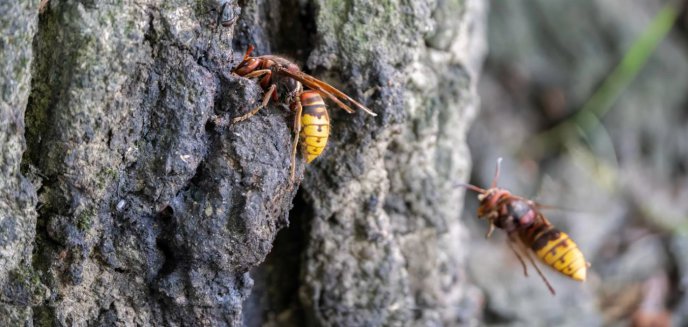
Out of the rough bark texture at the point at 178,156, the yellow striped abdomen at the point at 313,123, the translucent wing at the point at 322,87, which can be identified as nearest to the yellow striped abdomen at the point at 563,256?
the rough bark texture at the point at 178,156

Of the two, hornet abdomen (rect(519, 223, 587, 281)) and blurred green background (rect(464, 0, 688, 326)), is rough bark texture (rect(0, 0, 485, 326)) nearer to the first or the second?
hornet abdomen (rect(519, 223, 587, 281))

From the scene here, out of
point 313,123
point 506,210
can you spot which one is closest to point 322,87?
point 313,123

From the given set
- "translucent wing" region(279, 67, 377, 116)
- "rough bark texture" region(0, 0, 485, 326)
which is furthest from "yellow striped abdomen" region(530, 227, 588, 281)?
"translucent wing" region(279, 67, 377, 116)

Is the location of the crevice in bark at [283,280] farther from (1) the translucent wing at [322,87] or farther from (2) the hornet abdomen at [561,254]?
(2) the hornet abdomen at [561,254]

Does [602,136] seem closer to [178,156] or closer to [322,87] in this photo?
[322,87]

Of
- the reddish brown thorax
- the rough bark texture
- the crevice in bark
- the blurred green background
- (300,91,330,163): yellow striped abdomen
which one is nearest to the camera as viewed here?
the rough bark texture

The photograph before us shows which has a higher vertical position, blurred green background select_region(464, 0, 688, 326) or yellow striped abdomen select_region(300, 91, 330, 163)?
yellow striped abdomen select_region(300, 91, 330, 163)
